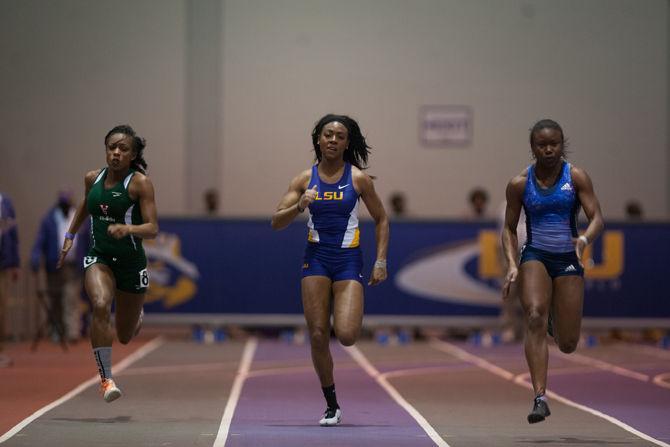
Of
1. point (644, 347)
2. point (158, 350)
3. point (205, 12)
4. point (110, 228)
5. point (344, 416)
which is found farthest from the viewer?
point (205, 12)

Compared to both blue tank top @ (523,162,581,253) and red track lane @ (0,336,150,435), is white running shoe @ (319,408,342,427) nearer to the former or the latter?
blue tank top @ (523,162,581,253)

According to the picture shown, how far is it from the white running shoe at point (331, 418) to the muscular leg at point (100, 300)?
1.67m

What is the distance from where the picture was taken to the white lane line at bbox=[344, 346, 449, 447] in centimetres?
913

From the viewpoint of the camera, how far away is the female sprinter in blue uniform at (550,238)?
9.24m

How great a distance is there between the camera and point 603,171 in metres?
23.6

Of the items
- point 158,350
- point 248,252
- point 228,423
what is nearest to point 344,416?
point 228,423

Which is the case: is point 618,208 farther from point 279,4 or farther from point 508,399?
point 508,399

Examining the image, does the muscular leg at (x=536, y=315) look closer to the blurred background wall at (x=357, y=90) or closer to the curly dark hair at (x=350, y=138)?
the curly dark hair at (x=350, y=138)

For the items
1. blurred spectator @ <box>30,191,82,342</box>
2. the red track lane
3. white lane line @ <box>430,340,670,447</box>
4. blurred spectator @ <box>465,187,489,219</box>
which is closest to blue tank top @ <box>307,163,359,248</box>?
white lane line @ <box>430,340,670,447</box>

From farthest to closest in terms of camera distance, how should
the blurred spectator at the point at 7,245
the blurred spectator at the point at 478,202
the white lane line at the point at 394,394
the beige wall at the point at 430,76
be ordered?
the beige wall at the point at 430,76 → the blurred spectator at the point at 478,202 → the blurred spectator at the point at 7,245 → the white lane line at the point at 394,394

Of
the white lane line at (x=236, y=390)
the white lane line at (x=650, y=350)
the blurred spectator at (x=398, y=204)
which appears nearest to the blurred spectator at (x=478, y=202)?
the blurred spectator at (x=398, y=204)

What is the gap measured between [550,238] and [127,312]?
329cm

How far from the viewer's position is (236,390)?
1258 cm

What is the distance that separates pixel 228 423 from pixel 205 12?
1435 centimetres
